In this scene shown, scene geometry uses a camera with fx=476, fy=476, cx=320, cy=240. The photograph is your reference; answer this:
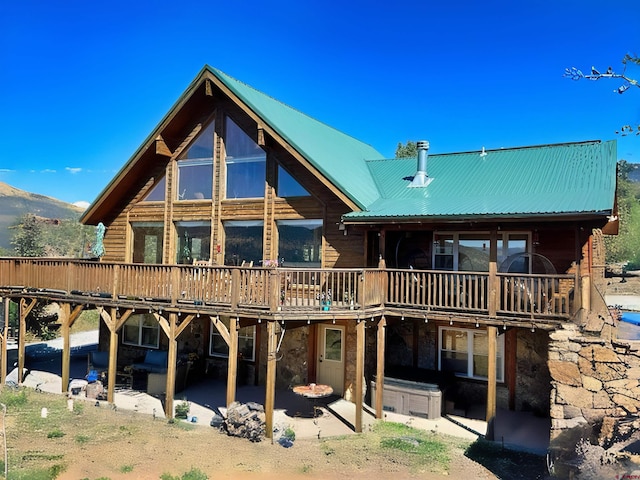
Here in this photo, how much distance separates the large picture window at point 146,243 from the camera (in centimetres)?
1827

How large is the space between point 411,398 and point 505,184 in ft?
23.1

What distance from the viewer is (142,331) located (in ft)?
61.3

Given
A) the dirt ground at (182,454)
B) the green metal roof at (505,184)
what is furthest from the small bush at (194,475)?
the green metal roof at (505,184)

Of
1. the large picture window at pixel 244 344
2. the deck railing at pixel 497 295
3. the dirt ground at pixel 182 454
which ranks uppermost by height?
the deck railing at pixel 497 295

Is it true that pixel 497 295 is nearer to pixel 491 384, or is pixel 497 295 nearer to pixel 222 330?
pixel 491 384

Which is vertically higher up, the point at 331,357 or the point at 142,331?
the point at 142,331

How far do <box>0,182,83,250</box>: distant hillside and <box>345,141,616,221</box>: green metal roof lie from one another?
8383cm

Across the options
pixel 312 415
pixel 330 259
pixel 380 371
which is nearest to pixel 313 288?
pixel 330 259

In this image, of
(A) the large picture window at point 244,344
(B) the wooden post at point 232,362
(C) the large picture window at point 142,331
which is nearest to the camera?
(B) the wooden post at point 232,362

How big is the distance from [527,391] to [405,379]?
3447 mm

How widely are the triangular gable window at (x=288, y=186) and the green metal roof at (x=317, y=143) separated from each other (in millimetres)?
1167

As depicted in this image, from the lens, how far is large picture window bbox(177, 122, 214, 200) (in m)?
17.2

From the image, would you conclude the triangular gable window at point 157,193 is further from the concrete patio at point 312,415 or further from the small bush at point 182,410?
the small bush at point 182,410

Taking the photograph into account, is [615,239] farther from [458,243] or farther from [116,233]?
[116,233]
